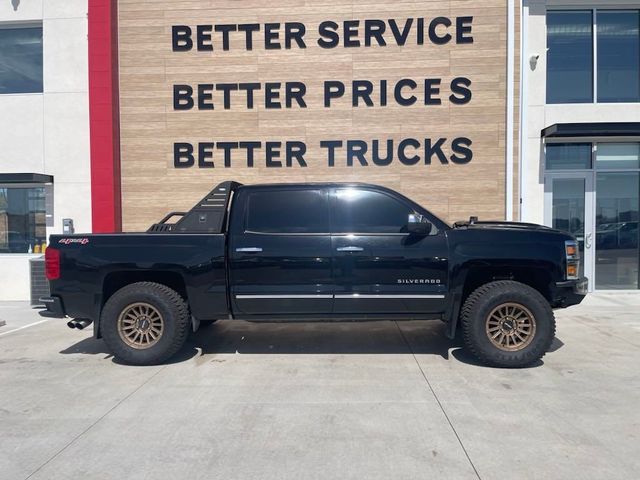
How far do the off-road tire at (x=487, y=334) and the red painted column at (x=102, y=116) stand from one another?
298 inches

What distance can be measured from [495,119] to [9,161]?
10.2 metres

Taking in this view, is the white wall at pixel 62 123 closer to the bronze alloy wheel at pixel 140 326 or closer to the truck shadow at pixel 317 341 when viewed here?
the truck shadow at pixel 317 341

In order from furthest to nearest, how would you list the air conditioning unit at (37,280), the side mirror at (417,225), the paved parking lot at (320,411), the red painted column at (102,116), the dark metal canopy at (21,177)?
the red painted column at (102,116), the dark metal canopy at (21,177), the air conditioning unit at (37,280), the side mirror at (417,225), the paved parking lot at (320,411)

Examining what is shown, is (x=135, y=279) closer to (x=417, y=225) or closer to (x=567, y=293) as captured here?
(x=417, y=225)

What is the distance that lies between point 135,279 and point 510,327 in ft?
14.3

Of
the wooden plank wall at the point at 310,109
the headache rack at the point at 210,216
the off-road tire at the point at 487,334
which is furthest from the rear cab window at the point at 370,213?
the wooden plank wall at the point at 310,109

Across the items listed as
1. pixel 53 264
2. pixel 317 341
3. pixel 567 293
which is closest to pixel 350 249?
pixel 317 341

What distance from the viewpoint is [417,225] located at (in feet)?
16.7

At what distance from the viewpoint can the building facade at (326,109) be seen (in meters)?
9.50

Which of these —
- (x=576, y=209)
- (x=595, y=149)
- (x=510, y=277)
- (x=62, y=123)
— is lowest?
(x=510, y=277)

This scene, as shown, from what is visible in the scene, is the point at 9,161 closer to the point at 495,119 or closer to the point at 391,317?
the point at 391,317

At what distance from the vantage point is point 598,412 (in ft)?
13.0

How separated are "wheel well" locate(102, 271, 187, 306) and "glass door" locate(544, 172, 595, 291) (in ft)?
25.8

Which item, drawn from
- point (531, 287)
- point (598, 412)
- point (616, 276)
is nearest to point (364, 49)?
point (531, 287)
